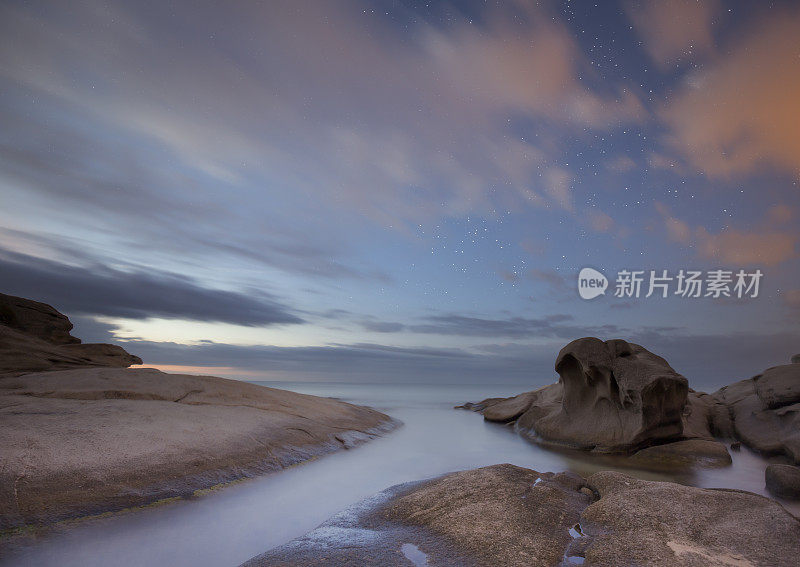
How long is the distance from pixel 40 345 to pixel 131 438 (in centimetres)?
1103

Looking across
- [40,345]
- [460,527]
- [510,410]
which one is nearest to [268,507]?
[460,527]

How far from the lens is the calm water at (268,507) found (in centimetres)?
400

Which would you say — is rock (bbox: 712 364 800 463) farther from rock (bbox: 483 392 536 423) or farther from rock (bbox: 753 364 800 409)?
rock (bbox: 483 392 536 423)

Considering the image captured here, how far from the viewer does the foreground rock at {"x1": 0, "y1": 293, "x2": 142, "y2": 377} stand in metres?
11.9

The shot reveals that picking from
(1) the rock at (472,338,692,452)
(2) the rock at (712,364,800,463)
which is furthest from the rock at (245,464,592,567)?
(2) the rock at (712,364,800,463)

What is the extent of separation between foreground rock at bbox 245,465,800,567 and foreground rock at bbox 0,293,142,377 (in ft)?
36.9

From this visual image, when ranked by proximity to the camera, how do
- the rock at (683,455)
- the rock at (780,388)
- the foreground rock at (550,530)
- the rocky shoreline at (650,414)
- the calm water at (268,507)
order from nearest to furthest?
the foreground rock at (550,530)
the calm water at (268,507)
the rock at (683,455)
the rocky shoreline at (650,414)
the rock at (780,388)

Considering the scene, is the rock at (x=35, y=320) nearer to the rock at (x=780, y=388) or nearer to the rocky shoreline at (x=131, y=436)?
the rocky shoreline at (x=131, y=436)

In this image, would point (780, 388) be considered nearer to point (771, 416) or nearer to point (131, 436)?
point (771, 416)

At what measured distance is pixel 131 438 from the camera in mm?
6254

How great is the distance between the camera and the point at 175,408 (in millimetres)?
8305

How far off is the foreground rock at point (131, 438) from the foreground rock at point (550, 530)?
2710 millimetres

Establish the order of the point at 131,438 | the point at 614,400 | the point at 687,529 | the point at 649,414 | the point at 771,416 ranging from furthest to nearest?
1. the point at 771,416
2. the point at 614,400
3. the point at 649,414
4. the point at 131,438
5. the point at 687,529

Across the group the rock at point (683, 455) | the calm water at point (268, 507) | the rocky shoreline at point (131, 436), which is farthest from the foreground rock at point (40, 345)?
the rock at point (683, 455)
